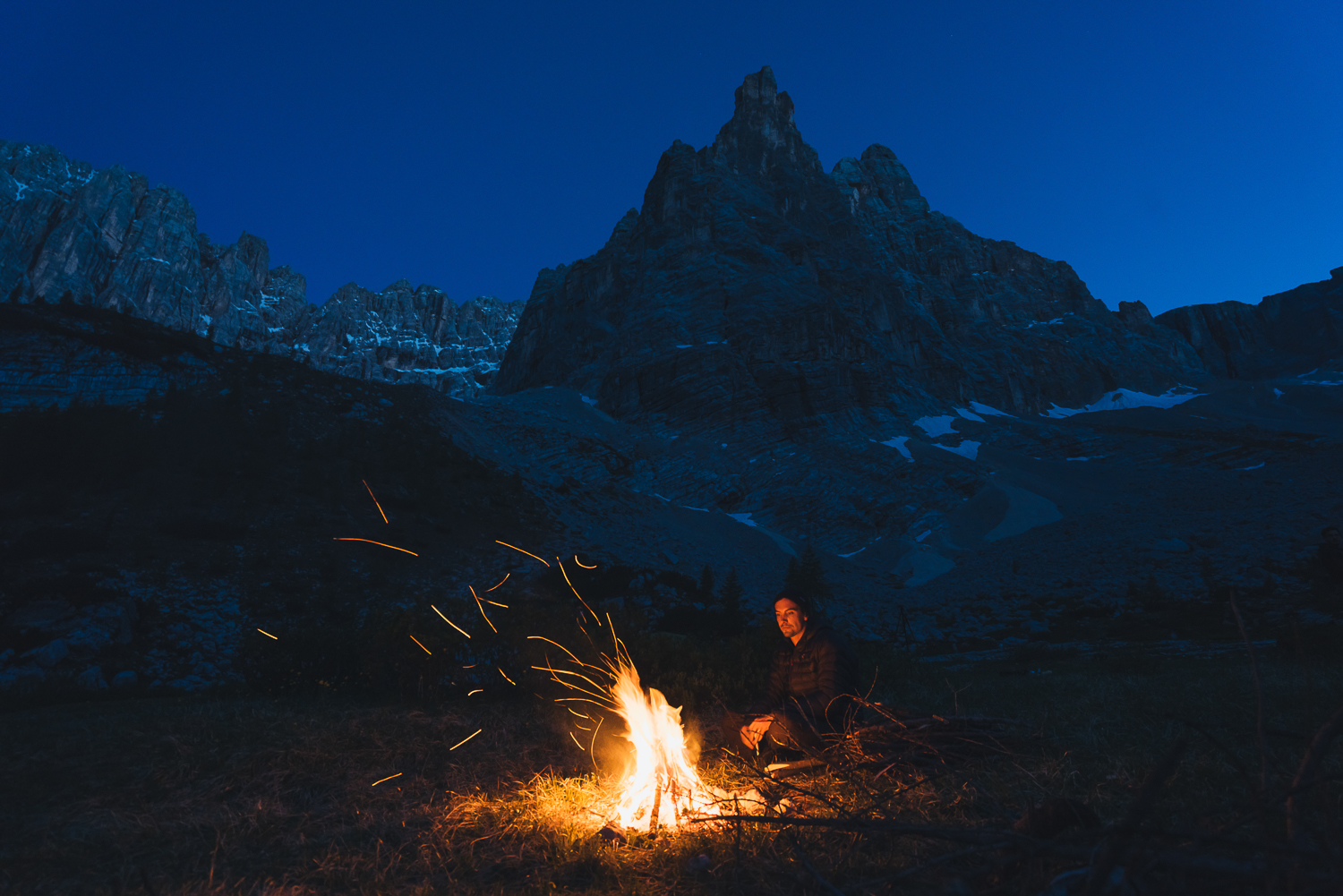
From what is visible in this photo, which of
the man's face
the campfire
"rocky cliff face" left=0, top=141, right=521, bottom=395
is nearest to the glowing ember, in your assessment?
the campfire

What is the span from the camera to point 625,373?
80.0 meters

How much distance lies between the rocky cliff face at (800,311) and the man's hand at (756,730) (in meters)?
65.5

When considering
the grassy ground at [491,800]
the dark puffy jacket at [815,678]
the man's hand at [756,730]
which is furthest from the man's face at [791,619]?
the grassy ground at [491,800]

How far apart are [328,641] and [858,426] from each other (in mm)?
67206

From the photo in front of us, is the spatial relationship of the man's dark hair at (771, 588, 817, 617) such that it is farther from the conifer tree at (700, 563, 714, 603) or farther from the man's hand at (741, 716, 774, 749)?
the conifer tree at (700, 563, 714, 603)

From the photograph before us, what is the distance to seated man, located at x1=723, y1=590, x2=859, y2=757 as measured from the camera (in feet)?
18.6

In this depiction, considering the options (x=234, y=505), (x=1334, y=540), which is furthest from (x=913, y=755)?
(x=234, y=505)

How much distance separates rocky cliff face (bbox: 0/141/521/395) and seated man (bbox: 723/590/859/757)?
121 meters

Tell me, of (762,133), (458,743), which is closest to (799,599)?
(458,743)

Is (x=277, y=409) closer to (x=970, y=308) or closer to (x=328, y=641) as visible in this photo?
(x=328, y=641)

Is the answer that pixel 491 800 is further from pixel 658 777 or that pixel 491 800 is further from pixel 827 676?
pixel 827 676

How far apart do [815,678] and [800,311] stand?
8306 cm

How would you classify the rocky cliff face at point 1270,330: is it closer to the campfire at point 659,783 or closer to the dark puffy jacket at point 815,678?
the dark puffy jacket at point 815,678

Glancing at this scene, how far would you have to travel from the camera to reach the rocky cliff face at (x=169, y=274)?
423 feet
